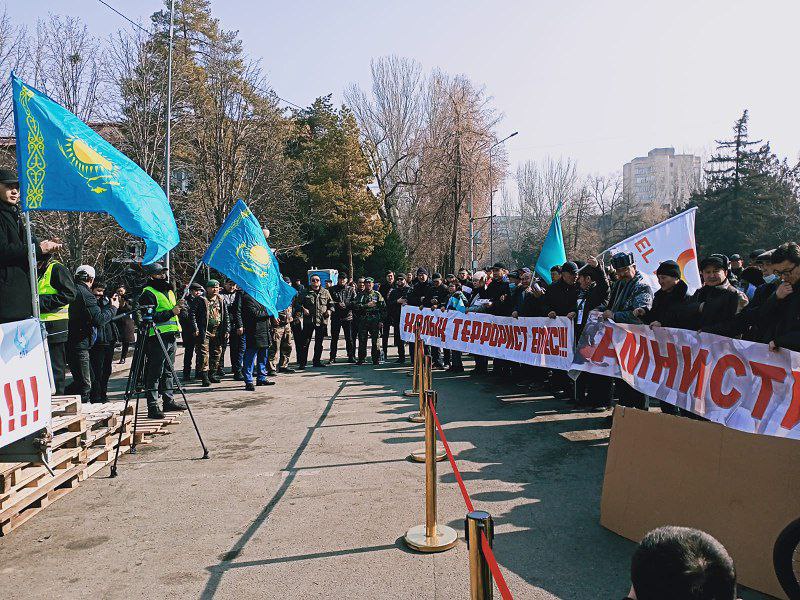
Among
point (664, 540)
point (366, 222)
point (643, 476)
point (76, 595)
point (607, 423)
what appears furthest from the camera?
point (366, 222)

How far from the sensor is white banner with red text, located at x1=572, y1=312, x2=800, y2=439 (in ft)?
14.4

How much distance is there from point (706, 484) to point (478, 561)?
110 inches

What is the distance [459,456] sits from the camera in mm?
6754

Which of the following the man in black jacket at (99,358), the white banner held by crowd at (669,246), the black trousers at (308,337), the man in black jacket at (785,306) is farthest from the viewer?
the black trousers at (308,337)

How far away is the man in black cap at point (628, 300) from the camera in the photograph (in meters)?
→ 7.56

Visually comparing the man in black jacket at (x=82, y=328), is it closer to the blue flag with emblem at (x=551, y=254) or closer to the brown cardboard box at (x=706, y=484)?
the brown cardboard box at (x=706, y=484)

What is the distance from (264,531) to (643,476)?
3111 mm

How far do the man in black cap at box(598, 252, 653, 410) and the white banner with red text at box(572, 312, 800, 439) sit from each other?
0.45m

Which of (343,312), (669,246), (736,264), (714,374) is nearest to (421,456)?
(714,374)

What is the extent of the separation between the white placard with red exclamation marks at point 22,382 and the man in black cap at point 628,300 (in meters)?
6.32

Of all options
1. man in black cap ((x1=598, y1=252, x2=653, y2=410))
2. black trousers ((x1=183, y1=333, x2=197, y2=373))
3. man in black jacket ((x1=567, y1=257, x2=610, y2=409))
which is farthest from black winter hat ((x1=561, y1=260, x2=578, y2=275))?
black trousers ((x1=183, y1=333, x2=197, y2=373))

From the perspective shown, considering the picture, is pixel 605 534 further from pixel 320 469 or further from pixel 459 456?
pixel 320 469

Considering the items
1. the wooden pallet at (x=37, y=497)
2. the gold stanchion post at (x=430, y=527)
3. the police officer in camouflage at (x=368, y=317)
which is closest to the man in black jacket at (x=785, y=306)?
the gold stanchion post at (x=430, y=527)

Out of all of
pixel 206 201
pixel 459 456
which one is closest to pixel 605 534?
pixel 459 456
